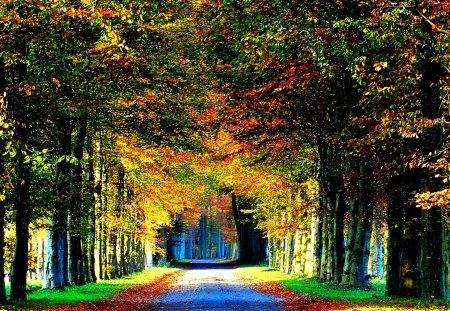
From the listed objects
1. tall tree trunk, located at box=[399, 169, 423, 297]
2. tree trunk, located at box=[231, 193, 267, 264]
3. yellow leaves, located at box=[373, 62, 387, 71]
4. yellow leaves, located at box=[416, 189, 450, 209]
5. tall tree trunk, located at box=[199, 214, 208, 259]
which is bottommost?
tall tree trunk, located at box=[199, 214, 208, 259]

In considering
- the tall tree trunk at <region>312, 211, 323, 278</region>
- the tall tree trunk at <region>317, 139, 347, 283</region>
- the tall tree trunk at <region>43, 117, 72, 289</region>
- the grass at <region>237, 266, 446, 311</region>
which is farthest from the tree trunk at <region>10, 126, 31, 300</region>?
the tall tree trunk at <region>312, 211, 323, 278</region>

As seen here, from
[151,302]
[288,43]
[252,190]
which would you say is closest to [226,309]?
[151,302]

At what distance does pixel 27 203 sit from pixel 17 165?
6.50 ft

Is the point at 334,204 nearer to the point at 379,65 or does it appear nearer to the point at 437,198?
the point at 437,198

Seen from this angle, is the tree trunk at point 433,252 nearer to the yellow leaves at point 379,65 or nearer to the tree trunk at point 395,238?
the tree trunk at point 395,238

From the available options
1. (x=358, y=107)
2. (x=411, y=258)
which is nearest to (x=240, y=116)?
(x=358, y=107)

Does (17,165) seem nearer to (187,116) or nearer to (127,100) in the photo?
(127,100)

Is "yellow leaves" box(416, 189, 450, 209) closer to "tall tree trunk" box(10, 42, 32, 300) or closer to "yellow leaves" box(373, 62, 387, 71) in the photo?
"yellow leaves" box(373, 62, 387, 71)

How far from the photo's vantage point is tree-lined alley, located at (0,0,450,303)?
16281mm

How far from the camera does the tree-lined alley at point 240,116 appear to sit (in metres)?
16.3

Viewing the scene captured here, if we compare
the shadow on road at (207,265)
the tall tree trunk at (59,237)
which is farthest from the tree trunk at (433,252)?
the shadow on road at (207,265)

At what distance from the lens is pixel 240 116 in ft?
92.8

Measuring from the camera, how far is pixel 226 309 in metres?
19.8

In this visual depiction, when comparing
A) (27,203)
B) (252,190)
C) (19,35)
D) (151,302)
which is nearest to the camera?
(19,35)
